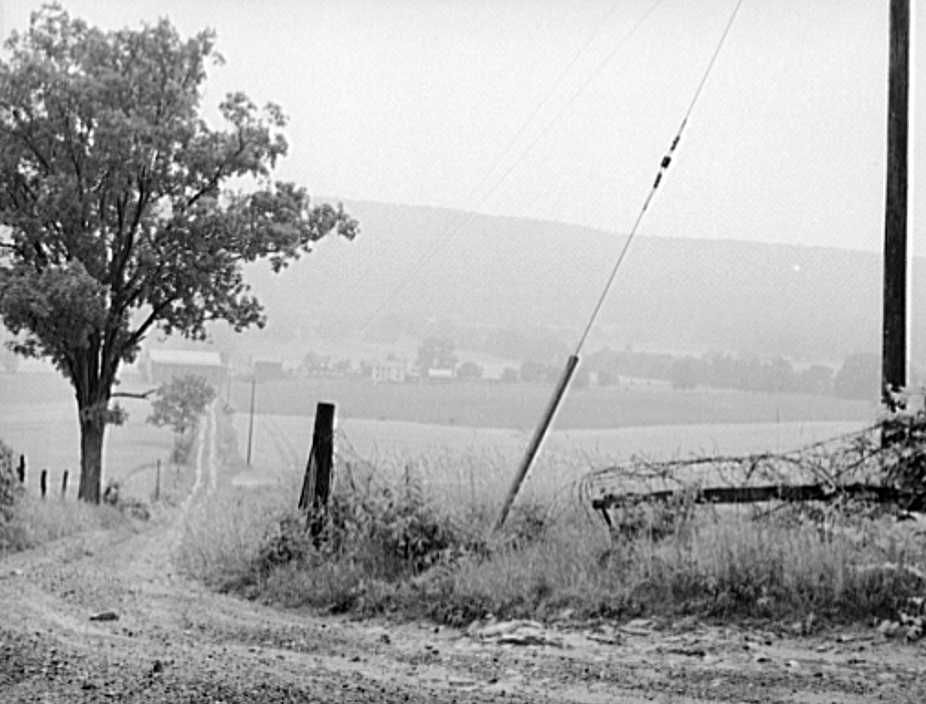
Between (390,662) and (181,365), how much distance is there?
9.62 meters

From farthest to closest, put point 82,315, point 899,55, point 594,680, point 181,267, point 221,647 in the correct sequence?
point 181,267 < point 82,315 < point 899,55 < point 221,647 < point 594,680

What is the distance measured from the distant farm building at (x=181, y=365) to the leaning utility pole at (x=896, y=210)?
27.5 feet

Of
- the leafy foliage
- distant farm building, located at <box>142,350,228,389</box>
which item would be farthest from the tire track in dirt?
distant farm building, located at <box>142,350,228,389</box>

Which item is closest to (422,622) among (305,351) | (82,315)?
(305,351)

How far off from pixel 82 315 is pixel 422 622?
7.74 meters

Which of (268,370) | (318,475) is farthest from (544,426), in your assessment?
(268,370)

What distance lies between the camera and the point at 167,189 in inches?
460

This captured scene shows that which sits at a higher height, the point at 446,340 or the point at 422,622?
the point at 446,340

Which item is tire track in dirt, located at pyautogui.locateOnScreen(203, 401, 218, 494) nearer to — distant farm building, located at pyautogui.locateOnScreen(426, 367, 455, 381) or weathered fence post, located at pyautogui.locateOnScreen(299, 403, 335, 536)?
distant farm building, located at pyautogui.locateOnScreen(426, 367, 455, 381)

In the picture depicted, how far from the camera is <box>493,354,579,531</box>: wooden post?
488 centimetres

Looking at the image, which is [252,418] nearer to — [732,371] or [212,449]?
[732,371]

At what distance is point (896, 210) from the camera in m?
4.87

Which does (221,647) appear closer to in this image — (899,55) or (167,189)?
(899,55)

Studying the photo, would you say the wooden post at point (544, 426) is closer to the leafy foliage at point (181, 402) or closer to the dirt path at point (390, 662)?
the dirt path at point (390, 662)
